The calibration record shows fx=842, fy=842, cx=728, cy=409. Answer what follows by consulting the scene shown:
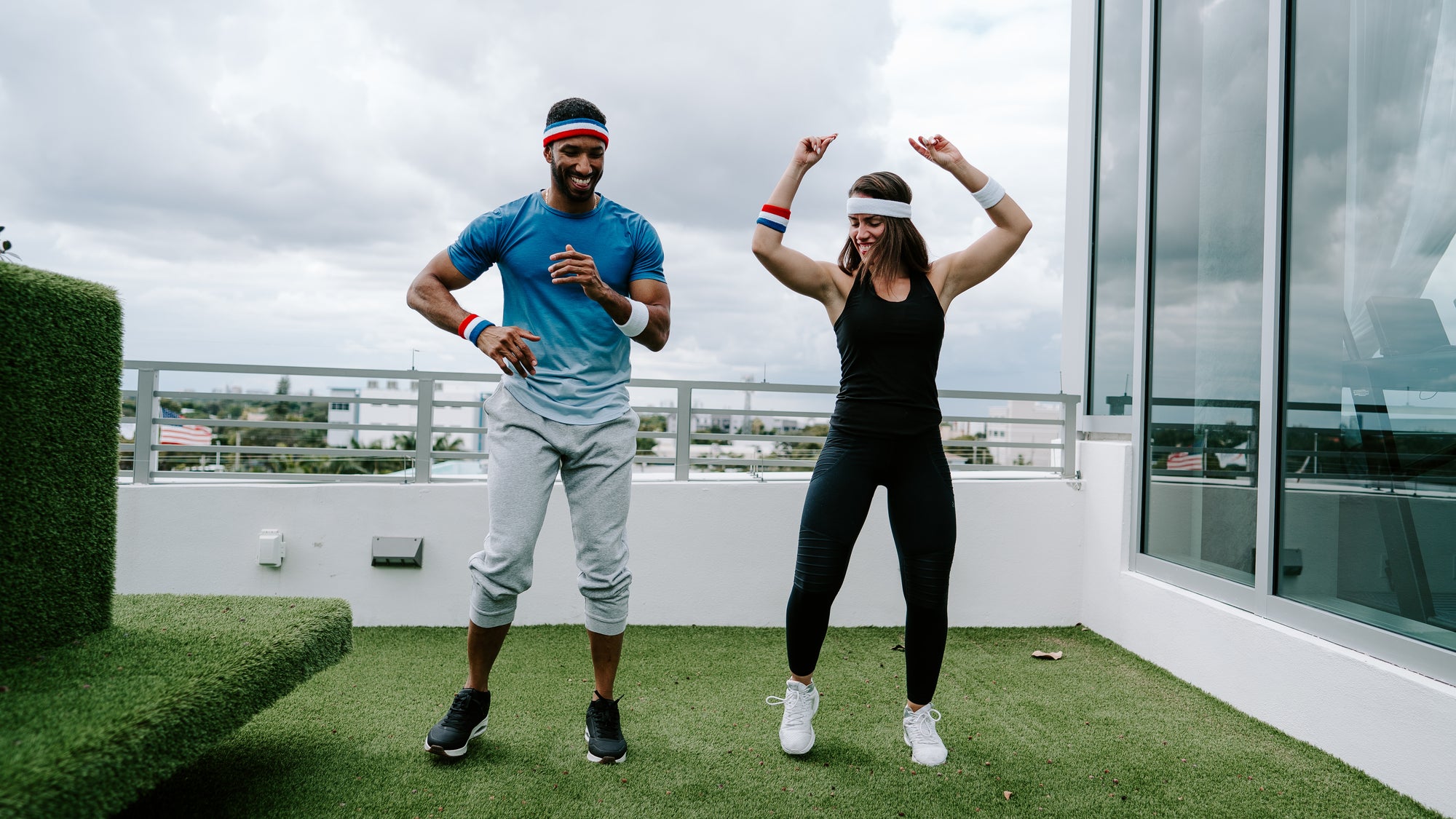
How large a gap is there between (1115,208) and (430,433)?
3735mm

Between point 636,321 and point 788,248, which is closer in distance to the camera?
point 636,321

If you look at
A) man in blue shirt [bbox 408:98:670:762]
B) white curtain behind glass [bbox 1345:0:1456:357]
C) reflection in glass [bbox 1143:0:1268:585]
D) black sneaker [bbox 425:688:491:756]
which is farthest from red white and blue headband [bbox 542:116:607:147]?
reflection in glass [bbox 1143:0:1268:585]

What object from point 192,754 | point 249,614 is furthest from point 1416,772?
point 249,614

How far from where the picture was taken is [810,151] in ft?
8.32

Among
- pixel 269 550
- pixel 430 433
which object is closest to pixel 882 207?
pixel 430 433

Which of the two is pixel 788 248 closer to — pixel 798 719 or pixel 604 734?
pixel 798 719

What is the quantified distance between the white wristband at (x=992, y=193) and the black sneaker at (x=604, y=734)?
184cm

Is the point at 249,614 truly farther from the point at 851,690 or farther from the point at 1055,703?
the point at 1055,703

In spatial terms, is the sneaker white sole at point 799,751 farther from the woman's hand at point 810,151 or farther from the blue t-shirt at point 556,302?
the woman's hand at point 810,151

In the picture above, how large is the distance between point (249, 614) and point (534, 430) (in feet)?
2.88

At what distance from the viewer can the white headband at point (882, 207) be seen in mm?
2510

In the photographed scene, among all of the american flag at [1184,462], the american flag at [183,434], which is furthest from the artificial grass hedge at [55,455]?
the american flag at [1184,462]

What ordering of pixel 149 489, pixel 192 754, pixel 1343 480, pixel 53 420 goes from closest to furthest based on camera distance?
pixel 192 754 → pixel 53 420 → pixel 1343 480 → pixel 149 489

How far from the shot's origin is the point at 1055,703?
3111 millimetres
